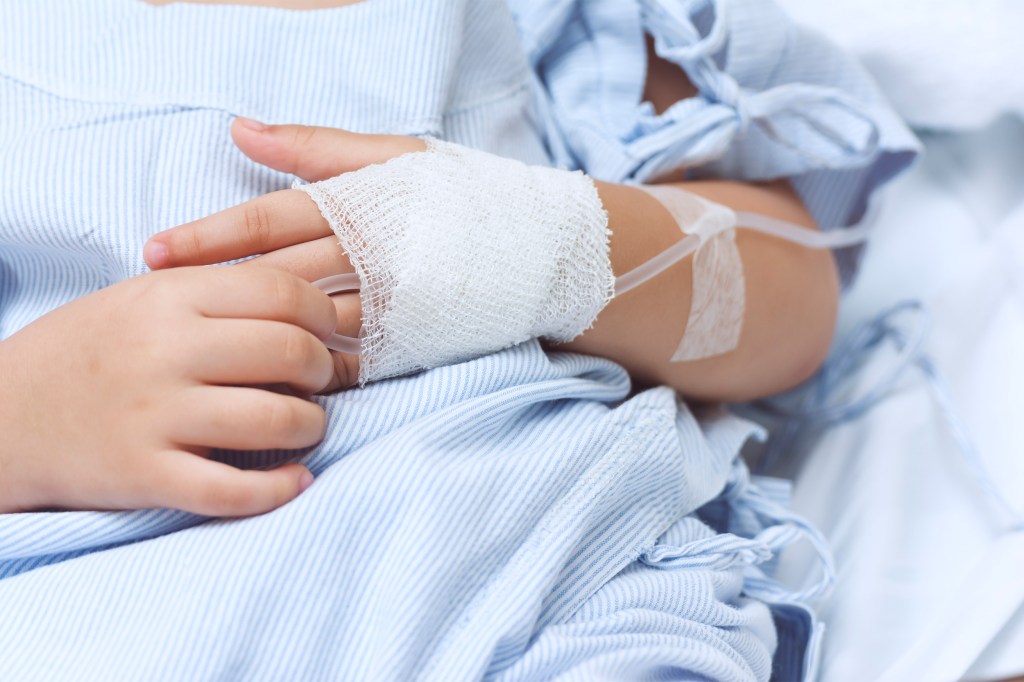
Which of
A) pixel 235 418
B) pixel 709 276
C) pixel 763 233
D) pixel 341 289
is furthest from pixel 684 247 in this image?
pixel 235 418

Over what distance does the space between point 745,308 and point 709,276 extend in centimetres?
7

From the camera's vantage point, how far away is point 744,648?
0.72m

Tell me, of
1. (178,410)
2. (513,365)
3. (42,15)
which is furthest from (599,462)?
(42,15)

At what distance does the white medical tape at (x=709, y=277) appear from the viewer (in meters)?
0.83

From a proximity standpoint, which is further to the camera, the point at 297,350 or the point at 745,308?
the point at 745,308

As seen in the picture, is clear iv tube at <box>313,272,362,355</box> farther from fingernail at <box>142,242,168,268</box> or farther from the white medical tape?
the white medical tape

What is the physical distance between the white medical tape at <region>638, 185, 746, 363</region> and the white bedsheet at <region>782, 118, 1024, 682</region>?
0.26 m

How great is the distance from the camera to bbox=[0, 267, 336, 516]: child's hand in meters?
0.56

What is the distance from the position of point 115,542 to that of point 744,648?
0.47 m

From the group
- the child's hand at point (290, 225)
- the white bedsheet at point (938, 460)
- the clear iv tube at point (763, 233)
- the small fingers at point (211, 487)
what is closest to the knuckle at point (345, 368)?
the child's hand at point (290, 225)

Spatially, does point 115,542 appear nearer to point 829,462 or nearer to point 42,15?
point 42,15

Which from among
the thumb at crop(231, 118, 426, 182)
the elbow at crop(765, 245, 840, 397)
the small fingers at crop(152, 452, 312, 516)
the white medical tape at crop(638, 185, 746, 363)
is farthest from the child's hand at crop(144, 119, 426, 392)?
the elbow at crop(765, 245, 840, 397)

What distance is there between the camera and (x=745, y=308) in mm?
892

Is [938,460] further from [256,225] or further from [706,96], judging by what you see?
[256,225]
